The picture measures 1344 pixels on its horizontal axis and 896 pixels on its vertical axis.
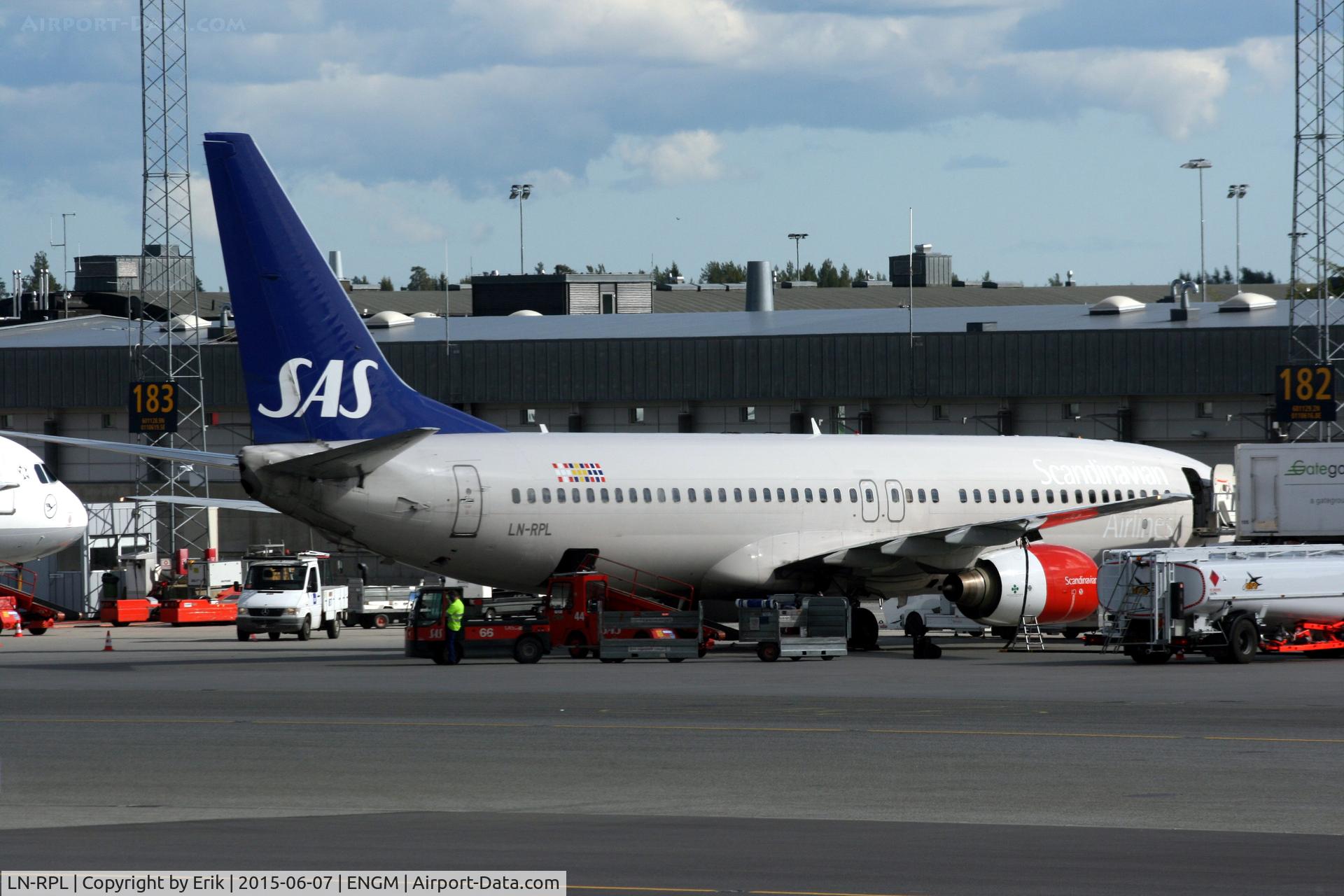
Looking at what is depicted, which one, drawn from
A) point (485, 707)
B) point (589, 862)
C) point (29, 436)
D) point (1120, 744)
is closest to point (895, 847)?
point (589, 862)

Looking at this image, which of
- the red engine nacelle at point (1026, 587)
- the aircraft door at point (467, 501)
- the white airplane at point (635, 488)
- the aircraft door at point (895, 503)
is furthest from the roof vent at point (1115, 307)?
the aircraft door at point (467, 501)

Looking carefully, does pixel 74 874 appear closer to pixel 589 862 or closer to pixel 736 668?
pixel 589 862

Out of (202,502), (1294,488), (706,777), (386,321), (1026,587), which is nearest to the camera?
(706,777)

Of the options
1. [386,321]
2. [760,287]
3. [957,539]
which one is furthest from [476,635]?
[760,287]

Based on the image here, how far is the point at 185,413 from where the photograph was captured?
6875 cm

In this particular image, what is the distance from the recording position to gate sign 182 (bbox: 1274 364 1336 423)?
52875mm

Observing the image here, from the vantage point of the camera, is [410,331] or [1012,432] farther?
[410,331]

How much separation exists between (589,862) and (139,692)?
15.4 meters

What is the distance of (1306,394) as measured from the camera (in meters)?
53.2

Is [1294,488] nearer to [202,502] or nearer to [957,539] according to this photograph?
[957,539]

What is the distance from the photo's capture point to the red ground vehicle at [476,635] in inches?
1248

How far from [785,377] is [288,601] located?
88.0 ft

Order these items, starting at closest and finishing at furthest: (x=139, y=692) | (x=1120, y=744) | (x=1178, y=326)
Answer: (x=1120, y=744) < (x=139, y=692) < (x=1178, y=326)

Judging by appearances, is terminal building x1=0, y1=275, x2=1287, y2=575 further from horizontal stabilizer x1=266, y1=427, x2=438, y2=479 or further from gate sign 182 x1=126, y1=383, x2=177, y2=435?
horizontal stabilizer x1=266, y1=427, x2=438, y2=479
